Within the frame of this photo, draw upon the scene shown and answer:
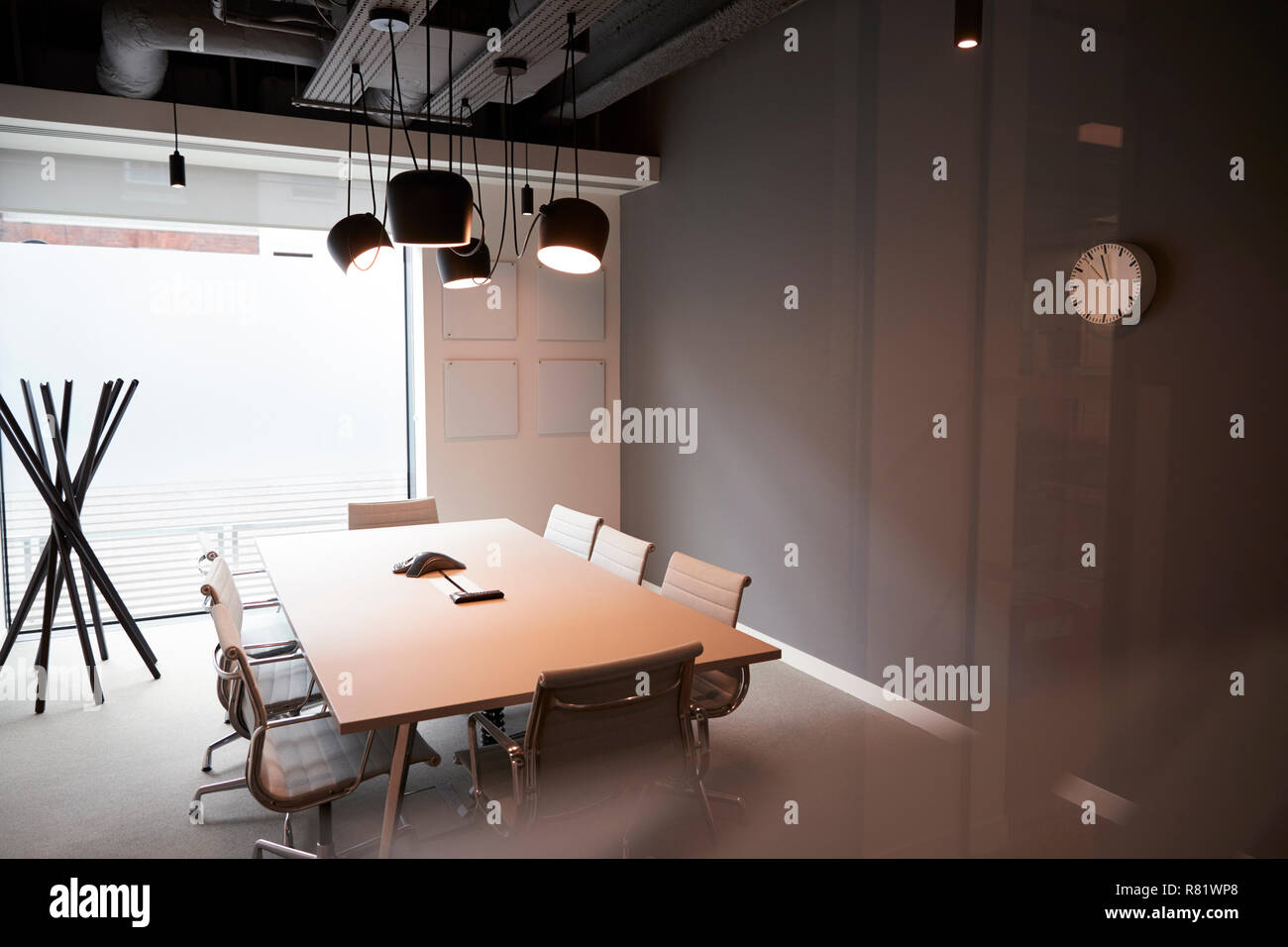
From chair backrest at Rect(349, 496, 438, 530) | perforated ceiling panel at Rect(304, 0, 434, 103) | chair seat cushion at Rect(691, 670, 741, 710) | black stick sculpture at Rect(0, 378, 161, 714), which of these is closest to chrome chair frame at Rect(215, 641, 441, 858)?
chair seat cushion at Rect(691, 670, 741, 710)

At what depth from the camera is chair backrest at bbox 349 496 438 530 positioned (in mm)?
4984

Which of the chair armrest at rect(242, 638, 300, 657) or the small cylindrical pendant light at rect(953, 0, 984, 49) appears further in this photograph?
the chair armrest at rect(242, 638, 300, 657)

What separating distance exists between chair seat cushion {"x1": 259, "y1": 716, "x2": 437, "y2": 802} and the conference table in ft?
0.48

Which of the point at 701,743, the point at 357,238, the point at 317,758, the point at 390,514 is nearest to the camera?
the point at 317,758

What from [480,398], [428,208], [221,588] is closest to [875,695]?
[221,588]

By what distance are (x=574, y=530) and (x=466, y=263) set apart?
1.44 meters

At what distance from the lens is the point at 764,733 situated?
13.2 ft

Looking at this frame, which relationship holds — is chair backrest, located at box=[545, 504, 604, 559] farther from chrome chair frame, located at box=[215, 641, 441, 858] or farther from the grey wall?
chrome chair frame, located at box=[215, 641, 441, 858]

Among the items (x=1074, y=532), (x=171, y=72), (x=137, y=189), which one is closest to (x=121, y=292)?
(x=137, y=189)

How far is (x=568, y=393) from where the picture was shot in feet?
21.8

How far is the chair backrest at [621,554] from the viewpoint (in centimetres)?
379

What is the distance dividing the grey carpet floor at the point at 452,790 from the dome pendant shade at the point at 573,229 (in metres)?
1.82

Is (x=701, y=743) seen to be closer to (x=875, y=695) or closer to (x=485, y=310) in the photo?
(x=875, y=695)

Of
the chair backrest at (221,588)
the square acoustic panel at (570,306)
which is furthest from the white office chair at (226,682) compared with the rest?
the square acoustic panel at (570,306)
